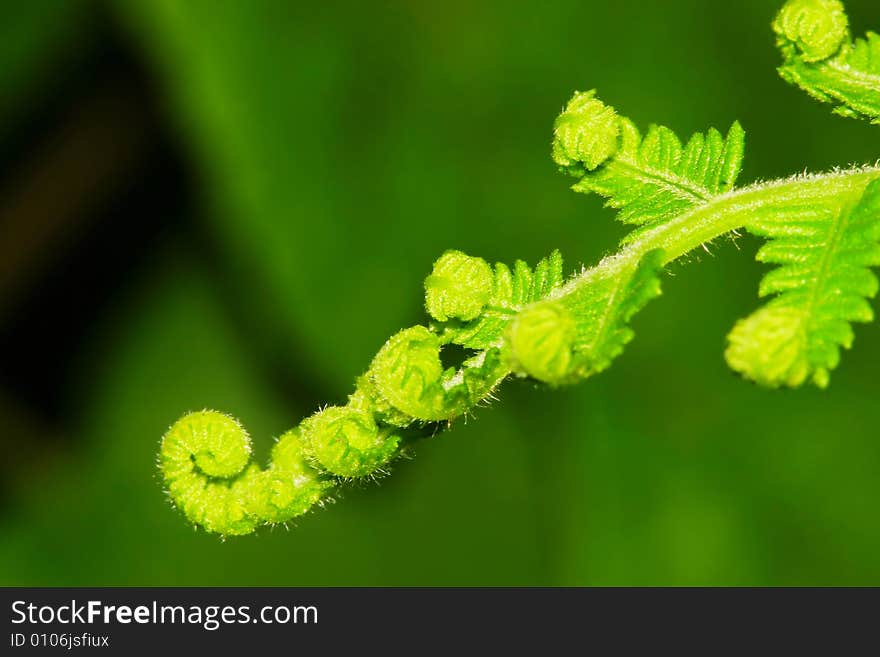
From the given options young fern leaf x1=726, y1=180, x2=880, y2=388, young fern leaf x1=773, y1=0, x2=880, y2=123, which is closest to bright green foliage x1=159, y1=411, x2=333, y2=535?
young fern leaf x1=726, y1=180, x2=880, y2=388

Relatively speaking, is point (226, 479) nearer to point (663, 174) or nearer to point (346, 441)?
point (346, 441)

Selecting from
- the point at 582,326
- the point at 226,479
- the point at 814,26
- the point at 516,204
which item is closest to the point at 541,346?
the point at 582,326

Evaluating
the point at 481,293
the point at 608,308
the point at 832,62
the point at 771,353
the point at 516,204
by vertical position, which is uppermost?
the point at 516,204

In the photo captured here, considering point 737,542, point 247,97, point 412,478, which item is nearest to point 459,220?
point 247,97

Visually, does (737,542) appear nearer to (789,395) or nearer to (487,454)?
(789,395)

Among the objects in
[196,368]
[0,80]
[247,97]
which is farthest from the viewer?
[196,368]

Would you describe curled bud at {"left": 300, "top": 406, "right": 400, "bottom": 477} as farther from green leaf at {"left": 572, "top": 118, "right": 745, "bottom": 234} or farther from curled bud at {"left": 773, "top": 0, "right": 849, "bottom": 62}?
curled bud at {"left": 773, "top": 0, "right": 849, "bottom": 62}

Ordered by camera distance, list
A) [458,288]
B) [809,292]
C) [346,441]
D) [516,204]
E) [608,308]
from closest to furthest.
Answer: [809,292], [608,308], [346,441], [458,288], [516,204]

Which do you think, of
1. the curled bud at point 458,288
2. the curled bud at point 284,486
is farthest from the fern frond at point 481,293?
the curled bud at point 284,486
